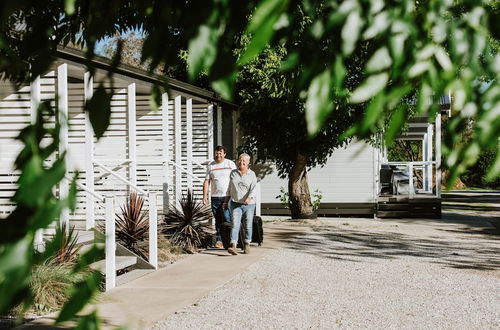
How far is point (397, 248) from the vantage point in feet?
48.8

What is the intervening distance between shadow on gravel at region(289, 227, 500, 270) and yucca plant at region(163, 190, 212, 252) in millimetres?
1788

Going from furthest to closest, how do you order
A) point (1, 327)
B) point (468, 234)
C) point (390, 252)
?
point (468, 234)
point (390, 252)
point (1, 327)

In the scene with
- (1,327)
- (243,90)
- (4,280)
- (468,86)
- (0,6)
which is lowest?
(1,327)

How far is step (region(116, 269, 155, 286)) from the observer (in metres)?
10.1

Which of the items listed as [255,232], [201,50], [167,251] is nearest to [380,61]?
[201,50]

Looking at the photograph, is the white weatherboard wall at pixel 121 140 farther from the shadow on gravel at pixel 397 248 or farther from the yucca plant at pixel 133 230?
the shadow on gravel at pixel 397 248

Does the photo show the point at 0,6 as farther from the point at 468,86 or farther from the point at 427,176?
the point at 427,176

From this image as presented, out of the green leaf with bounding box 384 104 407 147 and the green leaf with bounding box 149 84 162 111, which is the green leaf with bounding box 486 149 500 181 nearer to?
the green leaf with bounding box 384 104 407 147

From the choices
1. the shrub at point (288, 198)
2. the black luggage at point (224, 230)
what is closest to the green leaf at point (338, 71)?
the black luggage at point (224, 230)

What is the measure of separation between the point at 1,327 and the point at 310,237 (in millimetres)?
10243

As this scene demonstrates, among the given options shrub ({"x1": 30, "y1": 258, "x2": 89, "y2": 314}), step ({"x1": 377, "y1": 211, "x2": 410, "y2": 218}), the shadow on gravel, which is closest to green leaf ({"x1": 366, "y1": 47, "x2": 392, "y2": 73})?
shrub ({"x1": 30, "y1": 258, "x2": 89, "y2": 314})

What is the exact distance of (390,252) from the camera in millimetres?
14164

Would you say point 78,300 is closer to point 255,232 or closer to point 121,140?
point 255,232

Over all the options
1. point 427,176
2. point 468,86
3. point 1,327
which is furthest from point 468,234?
point 468,86
